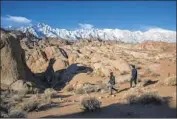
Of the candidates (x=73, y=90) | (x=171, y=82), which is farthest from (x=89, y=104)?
(x=73, y=90)

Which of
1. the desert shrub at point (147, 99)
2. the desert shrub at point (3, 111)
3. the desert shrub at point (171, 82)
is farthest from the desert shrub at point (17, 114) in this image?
the desert shrub at point (171, 82)

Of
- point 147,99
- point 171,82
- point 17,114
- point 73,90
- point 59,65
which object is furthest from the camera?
point 59,65

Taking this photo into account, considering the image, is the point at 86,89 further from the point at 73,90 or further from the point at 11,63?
the point at 11,63

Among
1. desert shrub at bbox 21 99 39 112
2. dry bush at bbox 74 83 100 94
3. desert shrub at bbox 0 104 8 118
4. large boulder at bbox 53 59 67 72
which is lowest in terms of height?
desert shrub at bbox 0 104 8 118

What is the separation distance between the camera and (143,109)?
15938 mm

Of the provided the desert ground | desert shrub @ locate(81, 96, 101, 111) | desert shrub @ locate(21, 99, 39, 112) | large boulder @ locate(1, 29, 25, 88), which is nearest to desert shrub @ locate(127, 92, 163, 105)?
the desert ground

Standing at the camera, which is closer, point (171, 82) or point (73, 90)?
point (171, 82)

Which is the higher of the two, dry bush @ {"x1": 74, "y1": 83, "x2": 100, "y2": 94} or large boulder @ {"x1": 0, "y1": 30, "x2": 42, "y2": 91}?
large boulder @ {"x1": 0, "y1": 30, "x2": 42, "y2": 91}

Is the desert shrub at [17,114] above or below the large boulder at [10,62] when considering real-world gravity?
below

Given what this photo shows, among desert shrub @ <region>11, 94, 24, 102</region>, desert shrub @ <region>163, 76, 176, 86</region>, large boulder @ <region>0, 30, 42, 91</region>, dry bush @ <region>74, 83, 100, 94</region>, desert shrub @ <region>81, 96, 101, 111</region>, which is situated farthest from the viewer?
large boulder @ <region>0, 30, 42, 91</region>

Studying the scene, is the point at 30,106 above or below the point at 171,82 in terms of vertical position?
below

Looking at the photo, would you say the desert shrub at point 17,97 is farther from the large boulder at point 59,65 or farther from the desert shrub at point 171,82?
the large boulder at point 59,65

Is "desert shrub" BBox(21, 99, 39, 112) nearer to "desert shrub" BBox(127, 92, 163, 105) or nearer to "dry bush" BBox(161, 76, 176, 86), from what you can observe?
"desert shrub" BBox(127, 92, 163, 105)

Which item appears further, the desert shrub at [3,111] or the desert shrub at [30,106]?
the desert shrub at [30,106]
